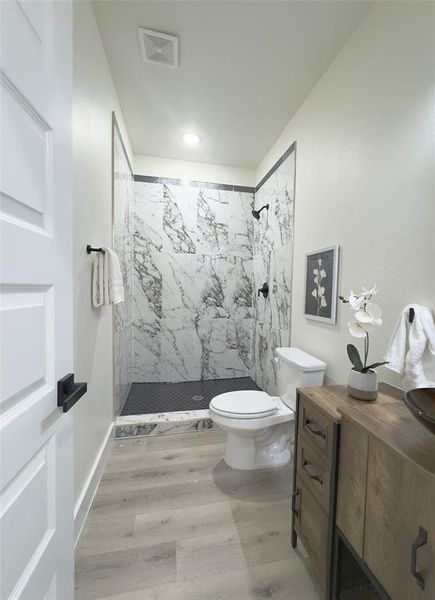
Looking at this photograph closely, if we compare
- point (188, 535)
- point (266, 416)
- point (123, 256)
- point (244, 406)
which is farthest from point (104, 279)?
point (188, 535)

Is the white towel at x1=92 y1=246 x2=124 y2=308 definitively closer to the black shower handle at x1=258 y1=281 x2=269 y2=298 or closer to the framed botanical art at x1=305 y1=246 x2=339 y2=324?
the framed botanical art at x1=305 y1=246 x2=339 y2=324

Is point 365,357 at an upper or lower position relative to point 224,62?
lower

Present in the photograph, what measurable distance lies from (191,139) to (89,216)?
1596mm

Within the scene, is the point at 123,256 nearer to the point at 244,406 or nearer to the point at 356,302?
the point at 244,406

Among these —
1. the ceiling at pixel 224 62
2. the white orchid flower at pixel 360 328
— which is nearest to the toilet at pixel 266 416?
the white orchid flower at pixel 360 328

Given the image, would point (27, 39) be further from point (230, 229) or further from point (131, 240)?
point (230, 229)

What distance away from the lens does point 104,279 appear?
147 cm

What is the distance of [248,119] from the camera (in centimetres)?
215

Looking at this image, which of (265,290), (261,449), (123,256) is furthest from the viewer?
(265,290)

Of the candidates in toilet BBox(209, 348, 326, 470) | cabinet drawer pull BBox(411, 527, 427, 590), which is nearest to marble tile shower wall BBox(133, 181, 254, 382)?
toilet BBox(209, 348, 326, 470)

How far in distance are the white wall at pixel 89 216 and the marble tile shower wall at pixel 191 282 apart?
3.64 feet

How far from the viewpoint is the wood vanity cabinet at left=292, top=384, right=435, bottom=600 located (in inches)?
24.0

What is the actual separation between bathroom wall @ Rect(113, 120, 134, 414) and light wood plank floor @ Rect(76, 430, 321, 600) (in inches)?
27.8

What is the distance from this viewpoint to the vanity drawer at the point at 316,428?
3.12 feet
